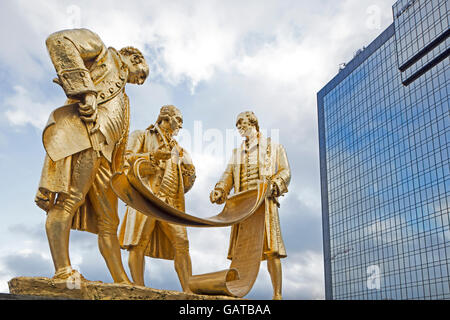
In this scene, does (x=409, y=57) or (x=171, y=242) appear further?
(x=409, y=57)

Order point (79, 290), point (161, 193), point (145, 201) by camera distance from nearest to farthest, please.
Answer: point (79, 290), point (145, 201), point (161, 193)

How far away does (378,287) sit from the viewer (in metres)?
56.0

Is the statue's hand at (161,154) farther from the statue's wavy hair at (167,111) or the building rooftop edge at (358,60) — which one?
the building rooftop edge at (358,60)

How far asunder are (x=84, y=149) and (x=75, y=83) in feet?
2.56

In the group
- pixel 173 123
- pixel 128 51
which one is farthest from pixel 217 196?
pixel 128 51

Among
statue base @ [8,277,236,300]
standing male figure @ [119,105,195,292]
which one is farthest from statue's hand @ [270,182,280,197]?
statue base @ [8,277,236,300]

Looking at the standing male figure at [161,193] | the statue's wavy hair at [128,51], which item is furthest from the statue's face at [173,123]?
the statue's wavy hair at [128,51]

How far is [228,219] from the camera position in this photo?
7.14 m

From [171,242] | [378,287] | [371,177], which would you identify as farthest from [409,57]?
[171,242]

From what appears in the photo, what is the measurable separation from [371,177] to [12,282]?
184ft

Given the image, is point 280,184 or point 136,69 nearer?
point 136,69

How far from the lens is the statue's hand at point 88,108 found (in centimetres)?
590

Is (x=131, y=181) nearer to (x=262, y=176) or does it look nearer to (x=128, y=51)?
(x=128, y=51)
